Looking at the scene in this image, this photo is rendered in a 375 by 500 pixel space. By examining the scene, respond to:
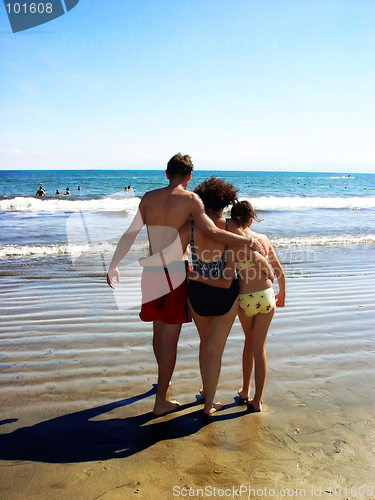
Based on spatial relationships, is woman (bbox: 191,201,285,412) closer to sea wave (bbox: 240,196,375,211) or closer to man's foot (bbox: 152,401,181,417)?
man's foot (bbox: 152,401,181,417)

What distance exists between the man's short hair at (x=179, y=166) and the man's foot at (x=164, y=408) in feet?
5.91

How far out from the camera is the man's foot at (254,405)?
3055mm

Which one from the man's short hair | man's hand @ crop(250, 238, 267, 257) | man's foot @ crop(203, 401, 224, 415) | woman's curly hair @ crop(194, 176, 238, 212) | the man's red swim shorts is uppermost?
the man's short hair

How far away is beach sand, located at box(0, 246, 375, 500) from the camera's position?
2256 mm

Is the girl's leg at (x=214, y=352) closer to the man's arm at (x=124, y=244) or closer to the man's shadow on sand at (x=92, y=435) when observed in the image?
the man's shadow on sand at (x=92, y=435)

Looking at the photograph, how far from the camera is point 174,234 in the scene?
122 inches

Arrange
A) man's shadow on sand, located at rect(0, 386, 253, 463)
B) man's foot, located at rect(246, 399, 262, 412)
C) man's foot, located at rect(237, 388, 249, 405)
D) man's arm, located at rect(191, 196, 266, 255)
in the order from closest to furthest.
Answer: man's shadow on sand, located at rect(0, 386, 253, 463) < man's arm, located at rect(191, 196, 266, 255) < man's foot, located at rect(246, 399, 262, 412) < man's foot, located at rect(237, 388, 249, 405)

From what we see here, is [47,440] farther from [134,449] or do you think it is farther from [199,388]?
[199,388]

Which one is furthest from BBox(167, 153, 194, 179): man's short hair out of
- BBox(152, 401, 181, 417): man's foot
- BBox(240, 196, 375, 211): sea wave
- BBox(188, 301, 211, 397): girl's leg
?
BBox(240, 196, 375, 211): sea wave

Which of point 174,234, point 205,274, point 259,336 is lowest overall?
point 259,336

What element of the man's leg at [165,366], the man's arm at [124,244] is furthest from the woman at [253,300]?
the man's arm at [124,244]

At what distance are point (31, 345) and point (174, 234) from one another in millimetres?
2198

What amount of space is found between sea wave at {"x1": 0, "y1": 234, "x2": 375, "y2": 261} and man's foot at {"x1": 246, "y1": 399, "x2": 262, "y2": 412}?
6344 mm

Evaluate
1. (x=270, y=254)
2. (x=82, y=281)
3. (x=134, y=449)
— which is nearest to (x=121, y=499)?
(x=134, y=449)
